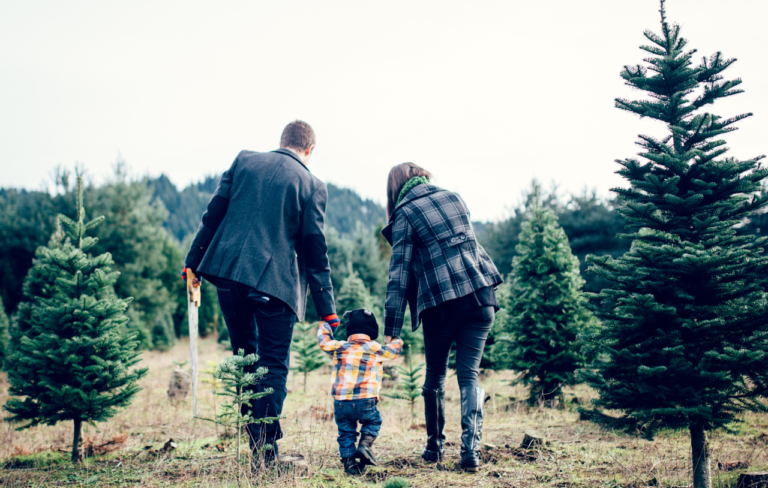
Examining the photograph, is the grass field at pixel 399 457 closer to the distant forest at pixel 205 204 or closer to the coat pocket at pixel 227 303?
the coat pocket at pixel 227 303

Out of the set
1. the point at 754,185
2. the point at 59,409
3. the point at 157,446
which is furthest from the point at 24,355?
the point at 754,185

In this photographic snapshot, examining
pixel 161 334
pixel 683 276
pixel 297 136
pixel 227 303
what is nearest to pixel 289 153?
pixel 297 136

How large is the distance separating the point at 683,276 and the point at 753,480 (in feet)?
3.83

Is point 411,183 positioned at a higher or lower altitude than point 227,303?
higher

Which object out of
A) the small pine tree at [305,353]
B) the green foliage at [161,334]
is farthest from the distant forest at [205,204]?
the small pine tree at [305,353]

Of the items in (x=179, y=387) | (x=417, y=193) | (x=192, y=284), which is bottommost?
(x=179, y=387)

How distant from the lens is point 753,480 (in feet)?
8.25

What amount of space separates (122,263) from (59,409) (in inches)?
678

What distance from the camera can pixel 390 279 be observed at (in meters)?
3.19

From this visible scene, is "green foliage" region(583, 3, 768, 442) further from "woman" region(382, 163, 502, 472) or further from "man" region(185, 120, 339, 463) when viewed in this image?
"man" region(185, 120, 339, 463)

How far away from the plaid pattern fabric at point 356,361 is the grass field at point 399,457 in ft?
1.61

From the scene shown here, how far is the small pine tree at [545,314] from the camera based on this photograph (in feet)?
18.0

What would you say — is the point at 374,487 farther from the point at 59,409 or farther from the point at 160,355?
the point at 160,355

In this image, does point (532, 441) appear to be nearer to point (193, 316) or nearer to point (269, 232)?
point (269, 232)
